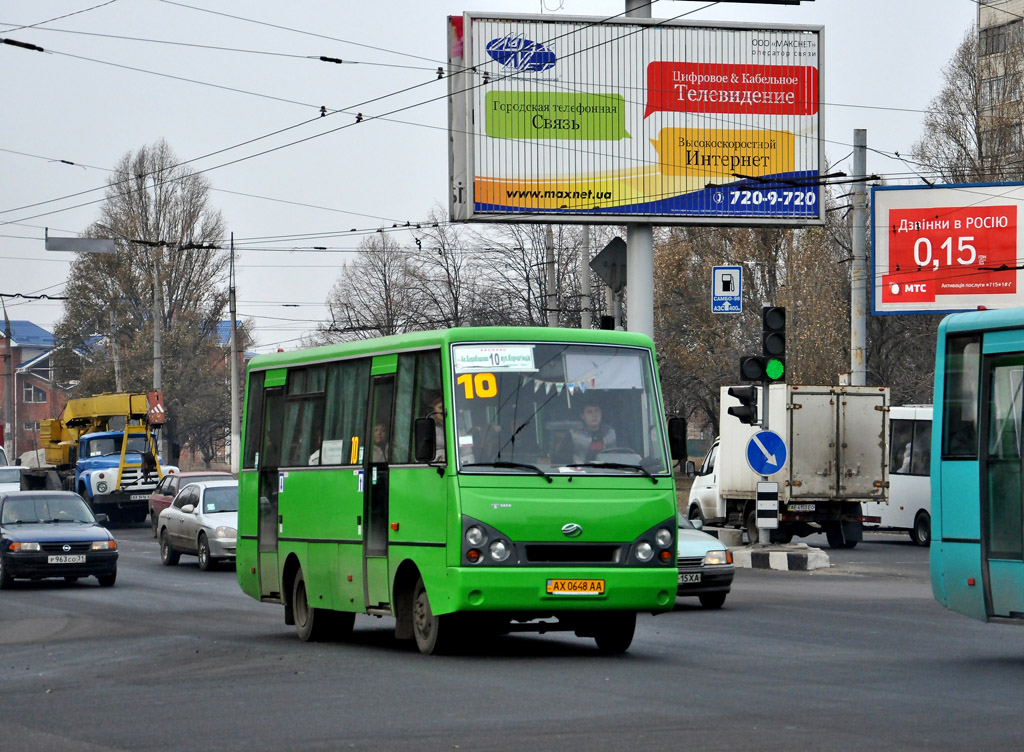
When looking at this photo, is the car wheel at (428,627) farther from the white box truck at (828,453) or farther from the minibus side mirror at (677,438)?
the white box truck at (828,453)

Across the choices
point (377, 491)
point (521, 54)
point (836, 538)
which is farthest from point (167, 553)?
point (377, 491)

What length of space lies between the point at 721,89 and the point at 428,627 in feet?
58.3

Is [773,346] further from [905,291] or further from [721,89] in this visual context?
[905,291]

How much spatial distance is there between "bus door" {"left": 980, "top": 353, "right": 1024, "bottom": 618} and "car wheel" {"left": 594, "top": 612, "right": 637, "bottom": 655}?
2924 mm

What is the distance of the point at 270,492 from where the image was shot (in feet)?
54.1

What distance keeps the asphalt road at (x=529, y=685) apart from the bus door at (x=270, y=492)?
62 cm

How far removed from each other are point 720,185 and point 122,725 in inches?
832

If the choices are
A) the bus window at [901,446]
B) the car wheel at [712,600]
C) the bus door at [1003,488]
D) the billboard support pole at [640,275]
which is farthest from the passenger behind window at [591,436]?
the bus window at [901,446]

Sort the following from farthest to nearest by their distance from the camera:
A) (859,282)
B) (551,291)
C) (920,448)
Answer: (551,291), (920,448), (859,282)

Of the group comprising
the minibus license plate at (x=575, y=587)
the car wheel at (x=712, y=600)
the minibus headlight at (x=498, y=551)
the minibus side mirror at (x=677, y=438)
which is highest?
the minibus side mirror at (x=677, y=438)

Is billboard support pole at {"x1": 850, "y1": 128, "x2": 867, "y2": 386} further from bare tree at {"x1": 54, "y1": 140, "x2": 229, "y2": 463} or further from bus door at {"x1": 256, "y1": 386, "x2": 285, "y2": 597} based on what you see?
bare tree at {"x1": 54, "y1": 140, "x2": 229, "y2": 463}

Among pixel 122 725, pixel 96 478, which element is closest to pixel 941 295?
pixel 96 478

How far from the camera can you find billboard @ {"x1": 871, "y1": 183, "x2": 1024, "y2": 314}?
38.3m

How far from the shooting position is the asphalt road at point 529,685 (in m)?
9.05
